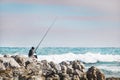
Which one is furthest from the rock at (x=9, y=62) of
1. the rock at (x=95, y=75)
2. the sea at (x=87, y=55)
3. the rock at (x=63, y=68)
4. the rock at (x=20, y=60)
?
the rock at (x=95, y=75)

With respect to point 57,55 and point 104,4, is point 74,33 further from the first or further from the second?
point 57,55

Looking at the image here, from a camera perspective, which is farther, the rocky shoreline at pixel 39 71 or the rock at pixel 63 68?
the rock at pixel 63 68

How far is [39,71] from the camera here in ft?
19.4

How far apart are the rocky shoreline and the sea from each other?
0.69m

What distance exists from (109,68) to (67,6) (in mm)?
1480

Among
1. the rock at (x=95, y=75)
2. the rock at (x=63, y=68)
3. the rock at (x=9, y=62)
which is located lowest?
the rock at (x=95, y=75)

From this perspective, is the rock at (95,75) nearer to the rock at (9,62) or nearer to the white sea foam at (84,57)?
the rock at (9,62)

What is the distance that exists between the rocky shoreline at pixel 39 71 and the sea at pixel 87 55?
2.27 feet

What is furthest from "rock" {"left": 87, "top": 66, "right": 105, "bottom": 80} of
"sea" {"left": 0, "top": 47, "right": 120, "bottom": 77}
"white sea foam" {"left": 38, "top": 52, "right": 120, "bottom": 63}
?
"white sea foam" {"left": 38, "top": 52, "right": 120, "bottom": 63}

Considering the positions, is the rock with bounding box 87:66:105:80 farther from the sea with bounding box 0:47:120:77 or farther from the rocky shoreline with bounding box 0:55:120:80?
the sea with bounding box 0:47:120:77

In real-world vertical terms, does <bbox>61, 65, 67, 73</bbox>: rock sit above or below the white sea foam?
below

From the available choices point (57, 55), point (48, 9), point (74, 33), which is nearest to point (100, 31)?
point (74, 33)

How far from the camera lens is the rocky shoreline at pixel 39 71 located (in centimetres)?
577

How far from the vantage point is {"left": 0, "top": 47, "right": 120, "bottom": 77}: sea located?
23.8ft
